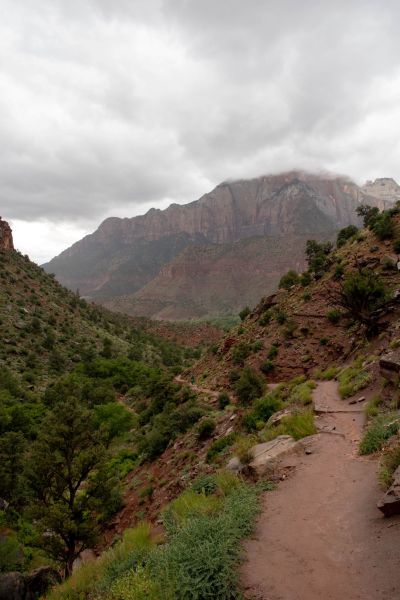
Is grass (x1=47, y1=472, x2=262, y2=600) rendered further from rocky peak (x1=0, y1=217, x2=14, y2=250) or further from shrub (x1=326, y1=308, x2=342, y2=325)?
rocky peak (x1=0, y1=217, x2=14, y2=250)

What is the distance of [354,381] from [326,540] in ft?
38.2

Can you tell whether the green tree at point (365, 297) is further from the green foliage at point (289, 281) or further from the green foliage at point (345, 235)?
the green foliage at point (345, 235)

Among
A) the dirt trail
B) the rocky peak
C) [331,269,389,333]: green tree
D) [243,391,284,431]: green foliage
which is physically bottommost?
[243,391,284,431]: green foliage

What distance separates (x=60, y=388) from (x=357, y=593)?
34.6 metres

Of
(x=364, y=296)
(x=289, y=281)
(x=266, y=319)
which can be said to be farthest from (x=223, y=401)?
(x=289, y=281)

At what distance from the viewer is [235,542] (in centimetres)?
563

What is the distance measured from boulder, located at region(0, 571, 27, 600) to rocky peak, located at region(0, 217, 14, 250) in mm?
63210

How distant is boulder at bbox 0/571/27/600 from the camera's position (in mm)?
15000

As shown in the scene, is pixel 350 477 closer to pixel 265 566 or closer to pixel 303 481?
pixel 303 481

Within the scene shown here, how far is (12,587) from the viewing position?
50.1 feet

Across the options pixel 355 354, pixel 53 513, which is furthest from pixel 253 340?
pixel 53 513

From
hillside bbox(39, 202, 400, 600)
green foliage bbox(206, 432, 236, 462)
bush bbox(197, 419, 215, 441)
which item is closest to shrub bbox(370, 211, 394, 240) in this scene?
hillside bbox(39, 202, 400, 600)

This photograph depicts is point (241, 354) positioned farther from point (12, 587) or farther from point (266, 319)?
point (12, 587)

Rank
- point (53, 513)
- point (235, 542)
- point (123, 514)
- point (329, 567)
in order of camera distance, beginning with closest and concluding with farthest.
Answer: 1. point (329, 567)
2. point (235, 542)
3. point (53, 513)
4. point (123, 514)
